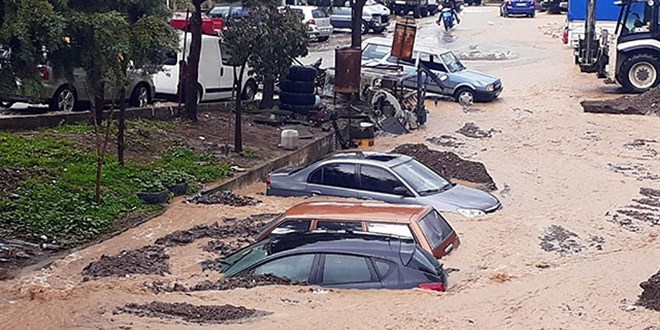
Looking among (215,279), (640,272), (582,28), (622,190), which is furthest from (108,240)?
(582,28)

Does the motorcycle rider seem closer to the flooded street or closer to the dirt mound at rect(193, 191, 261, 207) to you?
the flooded street

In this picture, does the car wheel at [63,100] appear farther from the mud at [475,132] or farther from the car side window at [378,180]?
the mud at [475,132]

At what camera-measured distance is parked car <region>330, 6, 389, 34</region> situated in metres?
50.5

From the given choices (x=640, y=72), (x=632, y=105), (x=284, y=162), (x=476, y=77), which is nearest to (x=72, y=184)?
(x=284, y=162)

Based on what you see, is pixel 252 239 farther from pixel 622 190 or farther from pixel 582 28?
pixel 582 28

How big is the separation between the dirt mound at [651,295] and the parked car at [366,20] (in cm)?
3876

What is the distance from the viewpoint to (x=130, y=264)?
13633 millimetres

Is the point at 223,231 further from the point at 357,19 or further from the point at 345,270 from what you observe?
the point at 357,19

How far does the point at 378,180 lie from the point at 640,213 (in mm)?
5115

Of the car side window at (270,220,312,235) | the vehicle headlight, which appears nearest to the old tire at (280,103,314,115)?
the vehicle headlight

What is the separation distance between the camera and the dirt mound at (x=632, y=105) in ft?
99.8

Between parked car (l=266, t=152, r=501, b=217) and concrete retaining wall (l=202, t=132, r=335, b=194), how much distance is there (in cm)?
209

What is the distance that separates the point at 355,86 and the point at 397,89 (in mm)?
1725

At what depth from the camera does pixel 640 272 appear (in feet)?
43.6
